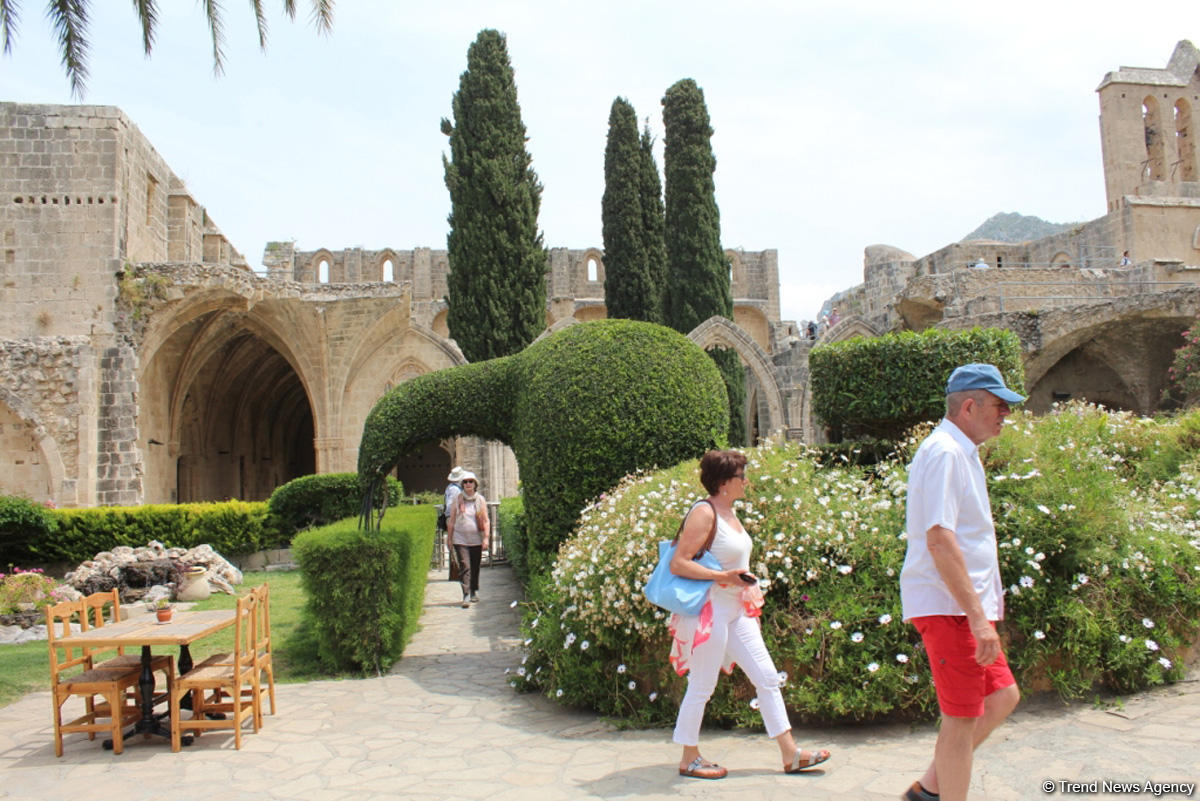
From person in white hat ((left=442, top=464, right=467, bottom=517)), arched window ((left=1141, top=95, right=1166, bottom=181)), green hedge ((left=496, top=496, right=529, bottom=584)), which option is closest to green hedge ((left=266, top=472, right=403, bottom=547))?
green hedge ((left=496, top=496, right=529, bottom=584))

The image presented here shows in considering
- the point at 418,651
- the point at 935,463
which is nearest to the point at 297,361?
the point at 418,651

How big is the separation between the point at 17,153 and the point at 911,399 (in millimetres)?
17782

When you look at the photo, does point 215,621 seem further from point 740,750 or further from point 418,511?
point 418,511

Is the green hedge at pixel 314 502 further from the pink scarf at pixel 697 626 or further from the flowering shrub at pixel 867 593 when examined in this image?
the pink scarf at pixel 697 626

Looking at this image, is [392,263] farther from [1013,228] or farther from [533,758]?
[1013,228]

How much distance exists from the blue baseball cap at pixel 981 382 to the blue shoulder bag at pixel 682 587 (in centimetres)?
131

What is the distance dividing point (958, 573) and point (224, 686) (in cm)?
395

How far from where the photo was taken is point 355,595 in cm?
662

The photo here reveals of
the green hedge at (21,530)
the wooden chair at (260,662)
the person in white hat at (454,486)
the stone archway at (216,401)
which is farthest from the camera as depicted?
the stone archway at (216,401)

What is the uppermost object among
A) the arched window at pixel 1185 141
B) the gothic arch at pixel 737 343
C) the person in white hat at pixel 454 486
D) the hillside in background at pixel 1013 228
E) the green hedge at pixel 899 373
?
the hillside in background at pixel 1013 228

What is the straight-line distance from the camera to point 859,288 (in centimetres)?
2698

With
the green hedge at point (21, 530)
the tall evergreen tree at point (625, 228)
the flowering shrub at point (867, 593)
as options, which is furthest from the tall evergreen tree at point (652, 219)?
the flowering shrub at point (867, 593)

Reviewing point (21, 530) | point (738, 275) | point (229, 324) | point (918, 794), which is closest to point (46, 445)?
point (21, 530)

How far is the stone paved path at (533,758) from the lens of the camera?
3.81 m
